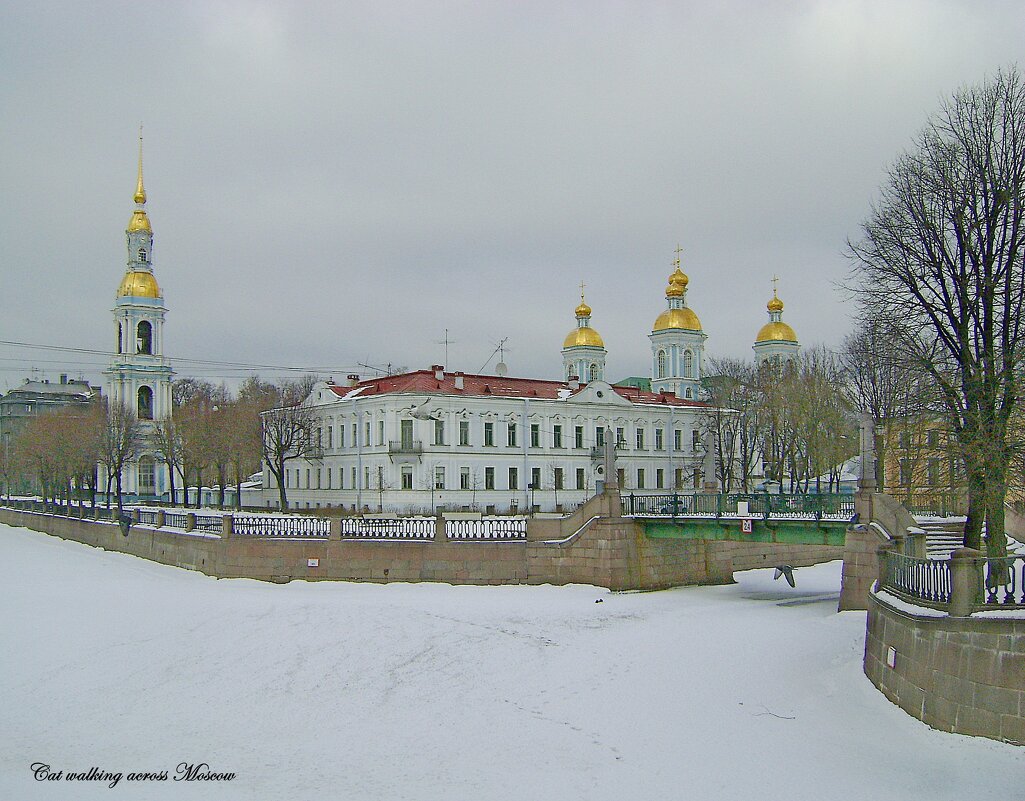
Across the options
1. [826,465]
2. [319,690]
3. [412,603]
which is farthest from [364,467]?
[319,690]

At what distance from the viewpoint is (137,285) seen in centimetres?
8375

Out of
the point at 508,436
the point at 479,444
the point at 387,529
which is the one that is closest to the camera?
the point at 387,529

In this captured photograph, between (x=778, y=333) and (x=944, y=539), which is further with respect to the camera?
(x=778, y=333)

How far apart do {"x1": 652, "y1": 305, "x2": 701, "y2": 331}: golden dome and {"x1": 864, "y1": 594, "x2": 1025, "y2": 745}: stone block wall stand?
231 feet

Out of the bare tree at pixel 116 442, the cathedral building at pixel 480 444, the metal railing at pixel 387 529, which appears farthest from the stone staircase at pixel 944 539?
the bare tree at pixel 116 442

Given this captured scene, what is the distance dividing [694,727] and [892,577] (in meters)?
4.78

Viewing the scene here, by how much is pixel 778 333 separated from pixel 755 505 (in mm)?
61135

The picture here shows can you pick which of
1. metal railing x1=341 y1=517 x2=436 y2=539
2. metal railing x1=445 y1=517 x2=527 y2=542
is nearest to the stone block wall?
metal railing x1=445 y1=517 x2=527 y2=542

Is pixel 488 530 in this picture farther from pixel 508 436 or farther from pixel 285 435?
pixel 285 435

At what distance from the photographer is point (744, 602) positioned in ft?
108

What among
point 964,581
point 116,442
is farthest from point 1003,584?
point 116,442

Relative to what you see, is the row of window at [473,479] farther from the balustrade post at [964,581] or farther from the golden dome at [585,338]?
the balustrade post at [964,581]

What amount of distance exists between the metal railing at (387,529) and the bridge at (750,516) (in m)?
7.15

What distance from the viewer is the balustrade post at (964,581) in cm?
1478
